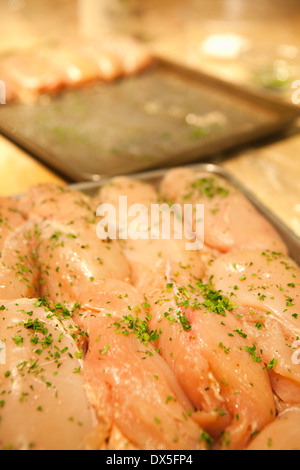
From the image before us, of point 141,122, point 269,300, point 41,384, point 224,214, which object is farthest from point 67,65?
point 41,384

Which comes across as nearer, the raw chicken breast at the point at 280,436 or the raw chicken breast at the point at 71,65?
the raw chicken breast at the point at 280,436

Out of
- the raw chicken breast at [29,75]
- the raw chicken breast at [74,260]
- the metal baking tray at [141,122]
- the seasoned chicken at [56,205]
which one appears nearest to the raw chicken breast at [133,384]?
the raw chicken breast at [74,260]

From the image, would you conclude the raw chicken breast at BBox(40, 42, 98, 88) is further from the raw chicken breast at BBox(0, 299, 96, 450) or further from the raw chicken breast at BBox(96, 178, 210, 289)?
the raw chicken breast at BBox(0, 299, 96, 450)

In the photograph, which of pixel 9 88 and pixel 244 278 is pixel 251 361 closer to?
pixel 244 278

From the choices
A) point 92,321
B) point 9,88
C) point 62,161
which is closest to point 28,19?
point 9,88

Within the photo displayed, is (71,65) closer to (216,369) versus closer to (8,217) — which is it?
(8,217)

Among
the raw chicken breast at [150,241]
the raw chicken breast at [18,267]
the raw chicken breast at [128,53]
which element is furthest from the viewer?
the raw chicken breast at [128,53]

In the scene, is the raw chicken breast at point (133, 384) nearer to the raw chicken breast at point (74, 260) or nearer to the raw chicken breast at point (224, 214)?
the raw chicken breast at point (74, 260)

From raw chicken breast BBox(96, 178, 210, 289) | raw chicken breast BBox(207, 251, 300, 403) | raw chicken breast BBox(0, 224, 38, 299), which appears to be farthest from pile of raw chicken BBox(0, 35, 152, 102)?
raw chicken breast BBox(207, 251, 300, 403)
